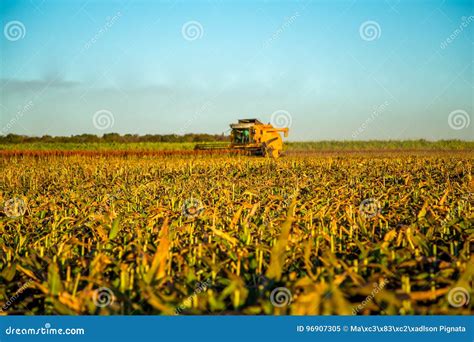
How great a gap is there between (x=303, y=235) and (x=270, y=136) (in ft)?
85.4

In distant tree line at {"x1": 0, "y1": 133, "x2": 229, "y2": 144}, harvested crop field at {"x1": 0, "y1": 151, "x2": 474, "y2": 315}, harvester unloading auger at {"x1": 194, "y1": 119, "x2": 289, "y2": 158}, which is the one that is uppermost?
distant tree line at {"x1": 0, "y1": 133, "x2": 229, "y2": 144}

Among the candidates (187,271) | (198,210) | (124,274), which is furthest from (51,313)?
(198,210)

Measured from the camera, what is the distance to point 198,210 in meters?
3.72

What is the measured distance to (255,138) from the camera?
28.1 m

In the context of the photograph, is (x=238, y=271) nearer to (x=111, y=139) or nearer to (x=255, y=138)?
(x=255, y=138)

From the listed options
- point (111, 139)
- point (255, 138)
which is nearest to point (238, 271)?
point (255, 138)

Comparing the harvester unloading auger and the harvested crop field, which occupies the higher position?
the harvester unloading auger

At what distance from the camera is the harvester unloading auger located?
27.4 metres

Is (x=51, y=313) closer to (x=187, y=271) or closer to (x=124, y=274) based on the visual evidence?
(x=124, y=274)

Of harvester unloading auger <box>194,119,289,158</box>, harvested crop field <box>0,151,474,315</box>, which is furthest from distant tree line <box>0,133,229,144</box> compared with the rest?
harvested crop field <box>0,151,474,315</box>

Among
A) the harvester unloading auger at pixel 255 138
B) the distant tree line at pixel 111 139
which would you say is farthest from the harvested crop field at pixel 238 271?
the distant tree line at pixel 111 139

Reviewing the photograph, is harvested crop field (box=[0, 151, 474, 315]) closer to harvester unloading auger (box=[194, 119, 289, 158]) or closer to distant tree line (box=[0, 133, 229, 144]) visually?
harvester unloading auger (box=[194, 119, 289, 158])

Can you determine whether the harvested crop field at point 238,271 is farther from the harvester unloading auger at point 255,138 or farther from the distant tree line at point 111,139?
the distant tree line at point 111,139

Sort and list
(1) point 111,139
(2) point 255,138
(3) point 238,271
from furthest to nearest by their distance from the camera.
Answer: (1) point 111,139
(2) point 255,138
(3) point 238,271
